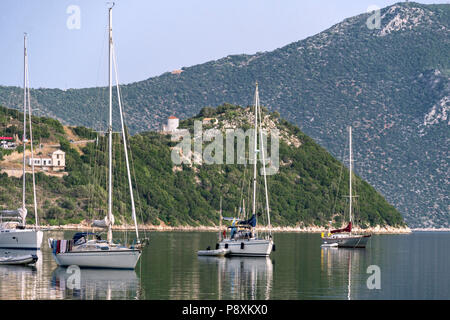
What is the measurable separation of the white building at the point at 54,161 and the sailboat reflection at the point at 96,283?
3195 inches

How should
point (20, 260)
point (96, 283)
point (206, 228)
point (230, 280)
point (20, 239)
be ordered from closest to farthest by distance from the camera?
point (96, 283) → point (230, 280) → point (20, 260) → point (20, 239) → point (206, 228)

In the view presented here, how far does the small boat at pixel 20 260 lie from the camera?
2067 inches

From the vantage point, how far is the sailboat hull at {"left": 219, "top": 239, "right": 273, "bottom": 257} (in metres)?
66.0

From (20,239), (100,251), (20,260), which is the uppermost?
(100,251)

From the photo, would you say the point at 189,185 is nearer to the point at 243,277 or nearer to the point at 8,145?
the point at 8,145

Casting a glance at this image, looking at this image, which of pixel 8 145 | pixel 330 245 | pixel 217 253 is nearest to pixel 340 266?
pixel 217 253

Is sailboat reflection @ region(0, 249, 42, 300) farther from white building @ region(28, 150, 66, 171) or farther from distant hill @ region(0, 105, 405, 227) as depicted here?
white building @ region(28, 150, 66, 171)

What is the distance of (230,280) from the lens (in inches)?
1870

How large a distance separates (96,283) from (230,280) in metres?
8.17

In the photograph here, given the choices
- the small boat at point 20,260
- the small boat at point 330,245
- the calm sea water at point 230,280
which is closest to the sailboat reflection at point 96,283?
the calm sea water at point 230,280

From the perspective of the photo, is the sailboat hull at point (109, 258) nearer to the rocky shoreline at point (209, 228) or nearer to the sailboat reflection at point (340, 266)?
the sailboat reflection at point (340, 266)
